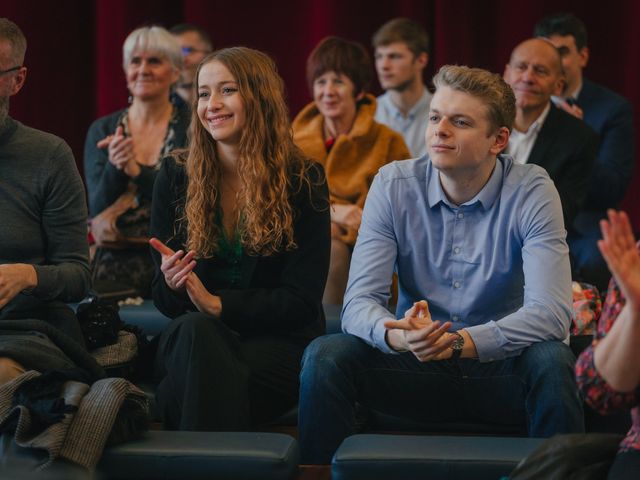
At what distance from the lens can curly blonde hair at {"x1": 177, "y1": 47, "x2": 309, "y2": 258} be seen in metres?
2.49

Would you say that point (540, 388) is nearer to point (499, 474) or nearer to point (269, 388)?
point (499, 474)

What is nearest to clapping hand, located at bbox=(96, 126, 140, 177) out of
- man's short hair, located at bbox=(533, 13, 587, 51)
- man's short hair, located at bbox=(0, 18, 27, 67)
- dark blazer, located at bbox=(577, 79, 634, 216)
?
man's short hair, located at bbox=(0, 18, 27, 67)

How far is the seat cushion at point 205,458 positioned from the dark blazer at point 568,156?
1.70 meters

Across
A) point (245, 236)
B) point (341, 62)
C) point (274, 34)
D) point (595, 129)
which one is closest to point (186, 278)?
point (245, 236)

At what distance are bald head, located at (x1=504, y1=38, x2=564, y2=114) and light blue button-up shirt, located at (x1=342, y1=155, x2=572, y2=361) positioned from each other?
113 cm

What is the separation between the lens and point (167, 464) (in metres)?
1.89

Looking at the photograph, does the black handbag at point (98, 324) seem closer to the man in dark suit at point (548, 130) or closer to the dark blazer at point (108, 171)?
the dark blazer at point (108, 171)

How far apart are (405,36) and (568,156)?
1137 mm

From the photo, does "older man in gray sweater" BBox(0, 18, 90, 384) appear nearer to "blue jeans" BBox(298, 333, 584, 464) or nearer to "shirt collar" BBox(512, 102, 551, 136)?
"blue jeans" BBox(298, 333, 584, 464)

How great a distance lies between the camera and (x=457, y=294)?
2330 mm

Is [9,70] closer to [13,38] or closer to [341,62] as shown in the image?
[13,38]

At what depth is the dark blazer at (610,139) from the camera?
3.79m

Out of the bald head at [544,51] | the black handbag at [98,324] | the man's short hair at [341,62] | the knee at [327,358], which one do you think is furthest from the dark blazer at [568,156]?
the black handbag at [98,324]

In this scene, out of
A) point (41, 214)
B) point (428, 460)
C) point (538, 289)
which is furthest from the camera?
point (41, 214)
